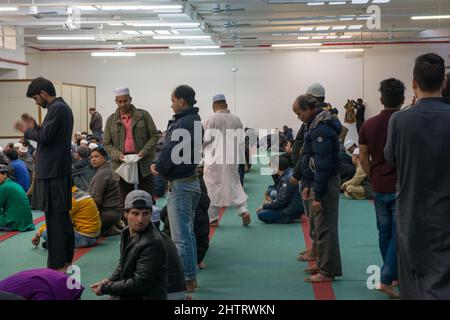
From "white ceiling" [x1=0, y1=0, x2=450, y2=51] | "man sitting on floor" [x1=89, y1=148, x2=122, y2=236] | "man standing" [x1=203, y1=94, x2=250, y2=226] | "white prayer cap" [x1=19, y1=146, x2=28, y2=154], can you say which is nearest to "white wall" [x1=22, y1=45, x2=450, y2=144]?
"white ceiling" [x1=0, y1=0, x2=450, y2=51]

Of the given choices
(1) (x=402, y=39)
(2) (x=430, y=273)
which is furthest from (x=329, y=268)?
(1) (x=402, y=39)

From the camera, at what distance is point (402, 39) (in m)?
19.9

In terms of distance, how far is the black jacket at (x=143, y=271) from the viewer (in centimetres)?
304

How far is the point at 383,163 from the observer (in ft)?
12.6

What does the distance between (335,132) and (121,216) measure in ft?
10.0

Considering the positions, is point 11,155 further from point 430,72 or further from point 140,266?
point 430,72

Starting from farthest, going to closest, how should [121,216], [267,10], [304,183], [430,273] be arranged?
1. [267,10]
2. [121,216]
3. [304,183]
4. [430,273]

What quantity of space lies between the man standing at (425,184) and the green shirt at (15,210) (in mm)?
5106

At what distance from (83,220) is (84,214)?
0.06 meters

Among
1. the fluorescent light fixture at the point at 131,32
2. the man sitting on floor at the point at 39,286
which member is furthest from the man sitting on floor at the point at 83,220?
the fluorescent light fixture at the point at 131,32

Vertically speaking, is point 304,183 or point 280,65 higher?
point 280,65

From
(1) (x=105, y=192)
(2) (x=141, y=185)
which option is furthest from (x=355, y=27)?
(2) (x=141, y=185)

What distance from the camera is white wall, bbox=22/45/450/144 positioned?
2066cm

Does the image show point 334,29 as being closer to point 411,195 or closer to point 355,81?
point 355,81
